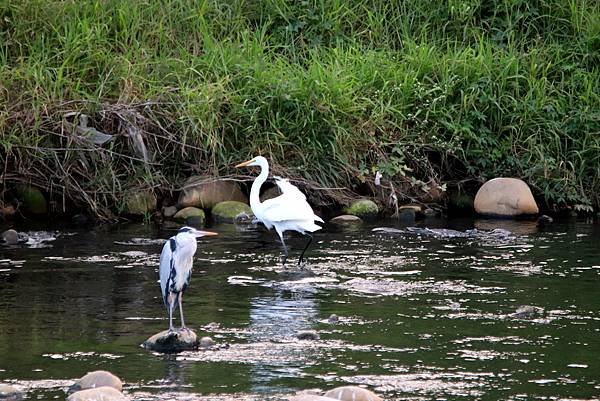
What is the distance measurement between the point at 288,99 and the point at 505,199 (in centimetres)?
267

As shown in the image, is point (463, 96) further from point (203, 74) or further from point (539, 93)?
point (203, 74)

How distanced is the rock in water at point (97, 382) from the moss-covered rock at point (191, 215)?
666 centimetres

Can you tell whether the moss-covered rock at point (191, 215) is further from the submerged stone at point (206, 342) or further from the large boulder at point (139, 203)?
the submerged stone at point (206, 342)

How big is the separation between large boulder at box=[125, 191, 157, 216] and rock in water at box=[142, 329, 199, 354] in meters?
5.93

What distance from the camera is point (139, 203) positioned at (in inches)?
514

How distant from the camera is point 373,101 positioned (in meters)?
13.9

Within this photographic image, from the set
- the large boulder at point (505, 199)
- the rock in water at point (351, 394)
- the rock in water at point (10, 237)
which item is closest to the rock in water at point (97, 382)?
the rock in water at point (351, 394)

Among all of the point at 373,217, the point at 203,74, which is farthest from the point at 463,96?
the point at 203,74

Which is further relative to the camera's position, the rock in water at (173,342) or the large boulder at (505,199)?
the large boulder at (505,199)

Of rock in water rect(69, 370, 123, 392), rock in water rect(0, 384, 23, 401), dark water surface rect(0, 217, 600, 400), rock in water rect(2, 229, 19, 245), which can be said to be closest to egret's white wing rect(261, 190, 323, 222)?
dark water surface rect(0, 217, 600, 400)

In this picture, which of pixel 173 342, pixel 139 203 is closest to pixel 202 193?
pixel 139 203

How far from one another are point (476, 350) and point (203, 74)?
7.49m

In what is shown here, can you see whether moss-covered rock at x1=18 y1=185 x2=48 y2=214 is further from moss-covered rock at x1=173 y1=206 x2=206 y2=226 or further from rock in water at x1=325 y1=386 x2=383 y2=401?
rock in water at x1=325 y1=386 x2=383 y2=401

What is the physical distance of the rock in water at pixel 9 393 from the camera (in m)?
6.06
